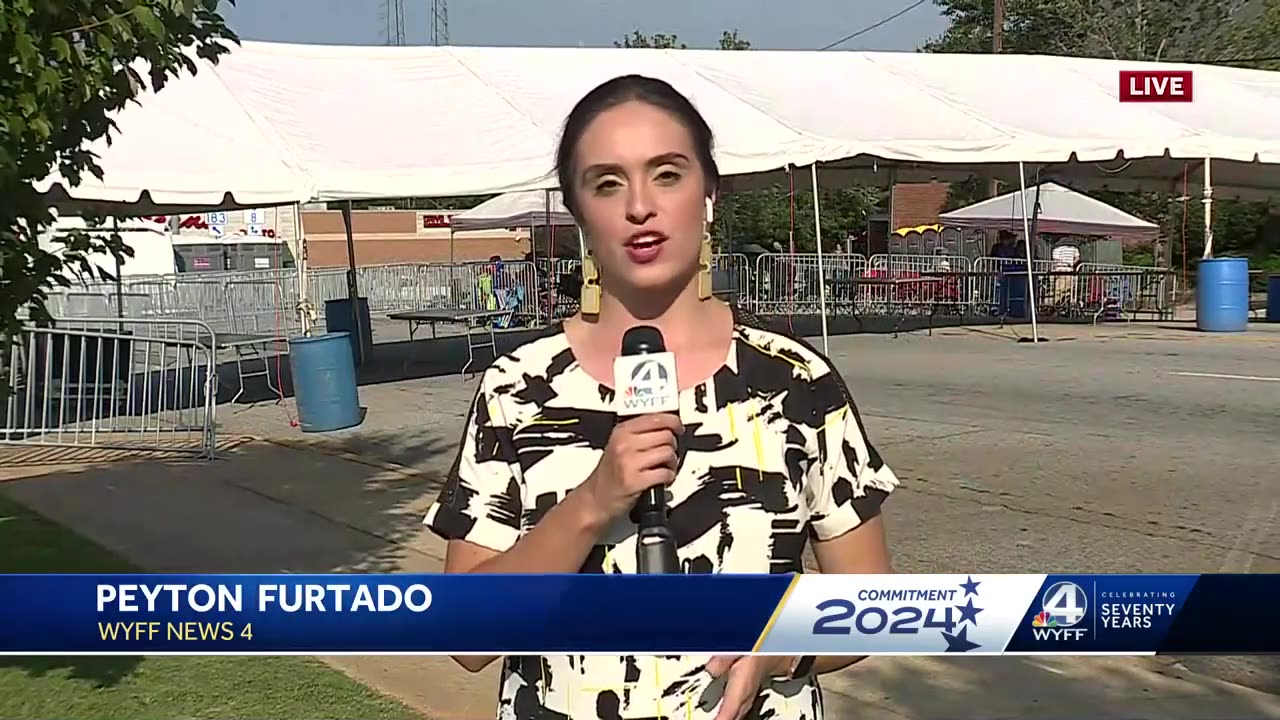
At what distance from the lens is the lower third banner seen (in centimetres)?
211

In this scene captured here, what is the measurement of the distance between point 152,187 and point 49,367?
75.7 inches

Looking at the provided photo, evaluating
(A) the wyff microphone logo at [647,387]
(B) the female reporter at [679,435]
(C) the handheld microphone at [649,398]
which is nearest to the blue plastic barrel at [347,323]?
(B) the female reporter at [679,435]

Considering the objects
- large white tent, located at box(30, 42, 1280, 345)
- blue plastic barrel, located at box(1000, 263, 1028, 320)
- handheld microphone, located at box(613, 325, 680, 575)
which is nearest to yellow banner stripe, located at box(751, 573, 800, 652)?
handheld microphone, located at box(613, 325, 680, 575)

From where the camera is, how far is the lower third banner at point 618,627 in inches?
83.1

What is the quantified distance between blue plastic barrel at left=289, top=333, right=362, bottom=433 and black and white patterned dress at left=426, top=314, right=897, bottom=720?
11.3 metres

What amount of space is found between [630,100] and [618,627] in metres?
0.77

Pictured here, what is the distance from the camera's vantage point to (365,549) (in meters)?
8.05

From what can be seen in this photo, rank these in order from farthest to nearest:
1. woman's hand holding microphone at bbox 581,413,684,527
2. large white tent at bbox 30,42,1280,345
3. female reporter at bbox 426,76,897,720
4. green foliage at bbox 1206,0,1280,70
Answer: green foliage at bbox 1206,0,1280,70, large white tent at bbox 30,42,1280,345, female reporter at bbox 426,76,897,720, woman's hand holding microphone at bbox 581,413,684,527

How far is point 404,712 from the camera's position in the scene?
5.27 meters

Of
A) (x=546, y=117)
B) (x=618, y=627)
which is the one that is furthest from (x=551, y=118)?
(x=618, y=627)

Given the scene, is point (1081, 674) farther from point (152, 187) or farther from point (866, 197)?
point (866, 197)

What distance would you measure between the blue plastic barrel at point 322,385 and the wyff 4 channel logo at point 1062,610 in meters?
11.3

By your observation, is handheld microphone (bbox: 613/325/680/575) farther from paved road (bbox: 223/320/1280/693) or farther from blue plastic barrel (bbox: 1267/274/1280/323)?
blue plastic barrel (bbox: 1267/274/1280/323)

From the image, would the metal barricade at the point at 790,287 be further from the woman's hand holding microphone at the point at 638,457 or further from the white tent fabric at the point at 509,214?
the woman's hand holding microphone at the point at 638,457
